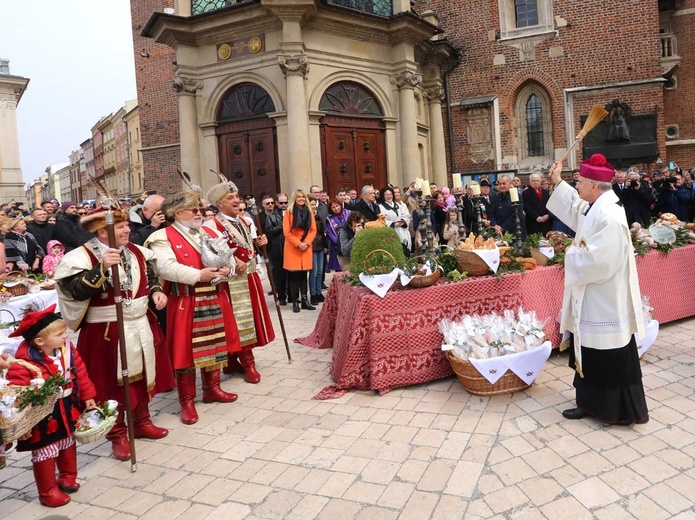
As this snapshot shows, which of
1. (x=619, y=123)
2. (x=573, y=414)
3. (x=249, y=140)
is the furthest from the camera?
(x=619, y=123)

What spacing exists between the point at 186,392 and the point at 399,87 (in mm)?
11647

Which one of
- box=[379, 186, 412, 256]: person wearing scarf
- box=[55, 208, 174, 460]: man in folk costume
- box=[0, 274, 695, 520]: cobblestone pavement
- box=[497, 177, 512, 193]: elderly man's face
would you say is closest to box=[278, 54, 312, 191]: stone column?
box=[379, 186, 412, 256]: person wearing scarf

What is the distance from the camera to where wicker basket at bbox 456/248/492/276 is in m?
5.57

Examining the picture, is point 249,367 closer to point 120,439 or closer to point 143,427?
point 143,427

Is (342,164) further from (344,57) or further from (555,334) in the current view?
(555,334)

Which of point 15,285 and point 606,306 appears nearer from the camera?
point 606,306

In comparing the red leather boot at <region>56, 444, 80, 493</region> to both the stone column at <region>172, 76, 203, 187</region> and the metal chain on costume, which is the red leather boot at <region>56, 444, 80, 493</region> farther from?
the stone column at <region>172, 76, 203, 187</region>

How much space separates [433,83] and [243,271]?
14.4m

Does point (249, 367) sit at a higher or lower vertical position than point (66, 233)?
lower

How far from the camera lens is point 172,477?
3857 millimetres

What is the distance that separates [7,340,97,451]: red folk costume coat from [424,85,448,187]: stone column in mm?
15263

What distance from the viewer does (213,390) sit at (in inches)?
208

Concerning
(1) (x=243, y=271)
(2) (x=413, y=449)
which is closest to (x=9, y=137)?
(1) (x=243, y=271)

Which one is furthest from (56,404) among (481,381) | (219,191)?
(481,381)
